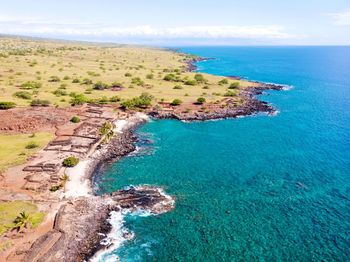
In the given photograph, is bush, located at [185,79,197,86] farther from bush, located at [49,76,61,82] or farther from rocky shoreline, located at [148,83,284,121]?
bush, located at [49,76,61,82]

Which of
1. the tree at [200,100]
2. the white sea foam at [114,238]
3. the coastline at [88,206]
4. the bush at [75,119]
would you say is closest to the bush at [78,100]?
the bush at [75,119]

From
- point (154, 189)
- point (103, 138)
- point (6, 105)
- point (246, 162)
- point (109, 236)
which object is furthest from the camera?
point (6, 105)

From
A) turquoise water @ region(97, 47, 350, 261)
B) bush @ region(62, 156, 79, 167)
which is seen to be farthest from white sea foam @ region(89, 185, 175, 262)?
bush @ region(62, 156, 79, 167)

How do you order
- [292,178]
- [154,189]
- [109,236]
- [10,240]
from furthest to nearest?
[292,178]
[154,189]
[109,236]
[10,240]

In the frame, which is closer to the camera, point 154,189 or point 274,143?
point 154,189

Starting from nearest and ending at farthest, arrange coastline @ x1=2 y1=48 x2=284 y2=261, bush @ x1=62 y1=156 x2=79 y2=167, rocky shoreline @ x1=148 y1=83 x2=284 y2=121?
1. coastline @ x1=2 y1=48 x2=284 y2=261
2. bush @ x1=62 y1=156 x2=79 y2=167
3. rocky shoreline @ x1=148 y1=83 x2=284 y2=121

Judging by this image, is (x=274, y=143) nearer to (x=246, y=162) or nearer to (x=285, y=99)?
(x=246, y=162)

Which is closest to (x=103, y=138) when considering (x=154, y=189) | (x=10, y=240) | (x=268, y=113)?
(x=154, y=189)
